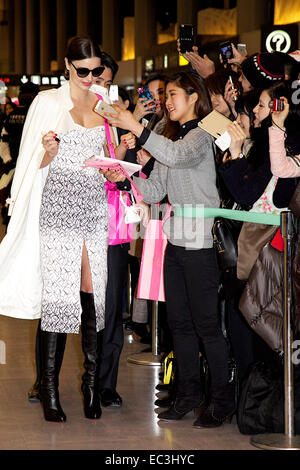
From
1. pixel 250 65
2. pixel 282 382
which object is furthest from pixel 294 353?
pixel 250 65

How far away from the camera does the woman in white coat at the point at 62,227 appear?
3.77m

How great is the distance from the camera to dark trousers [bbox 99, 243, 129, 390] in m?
4.26

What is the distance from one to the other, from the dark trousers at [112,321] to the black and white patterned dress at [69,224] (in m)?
0.42

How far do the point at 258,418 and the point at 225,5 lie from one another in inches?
600

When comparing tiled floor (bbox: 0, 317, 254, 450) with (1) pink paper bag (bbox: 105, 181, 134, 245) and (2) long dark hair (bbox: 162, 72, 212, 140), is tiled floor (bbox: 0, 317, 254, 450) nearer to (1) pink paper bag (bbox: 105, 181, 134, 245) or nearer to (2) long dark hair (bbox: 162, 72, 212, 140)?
(1) pink paper bag (bbox: 105, 181, 134, 245)

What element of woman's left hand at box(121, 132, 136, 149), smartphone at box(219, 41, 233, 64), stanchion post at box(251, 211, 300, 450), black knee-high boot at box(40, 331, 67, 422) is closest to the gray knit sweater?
woman's left hand at box(121, 132, 136, 149)

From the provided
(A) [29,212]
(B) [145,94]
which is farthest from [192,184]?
(B) [145,94]

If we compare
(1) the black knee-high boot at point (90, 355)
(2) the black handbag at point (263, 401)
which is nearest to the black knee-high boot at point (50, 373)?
(1) the black knee-high boot at point (90, 355)

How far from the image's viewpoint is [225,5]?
17.5m

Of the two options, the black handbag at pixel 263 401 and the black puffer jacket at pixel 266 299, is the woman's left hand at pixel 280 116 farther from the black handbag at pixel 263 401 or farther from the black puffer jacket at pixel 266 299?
the black handbag at pixel 263 401

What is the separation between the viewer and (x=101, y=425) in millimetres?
3771

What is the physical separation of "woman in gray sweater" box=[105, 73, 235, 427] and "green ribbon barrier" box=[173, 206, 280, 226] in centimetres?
2
